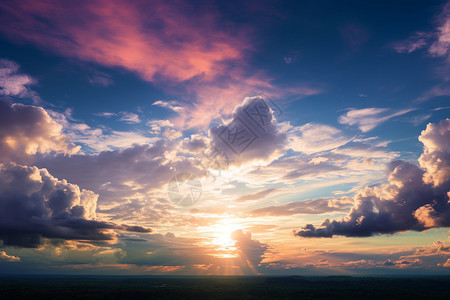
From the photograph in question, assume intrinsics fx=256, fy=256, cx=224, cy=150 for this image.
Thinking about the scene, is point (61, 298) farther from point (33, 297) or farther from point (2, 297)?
point (2, 297)

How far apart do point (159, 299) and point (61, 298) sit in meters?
75.7

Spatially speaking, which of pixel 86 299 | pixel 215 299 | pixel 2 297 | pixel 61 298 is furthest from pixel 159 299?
pixel 2 297

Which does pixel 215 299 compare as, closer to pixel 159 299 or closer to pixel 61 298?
pixel 159 299

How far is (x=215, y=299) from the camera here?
198m

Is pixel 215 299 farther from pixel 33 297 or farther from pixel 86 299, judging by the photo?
pixel 33 297

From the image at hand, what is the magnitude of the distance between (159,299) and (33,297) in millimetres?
98947

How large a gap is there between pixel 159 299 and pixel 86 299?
55.8 metres

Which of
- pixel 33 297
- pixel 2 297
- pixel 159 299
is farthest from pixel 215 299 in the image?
pixel 2 297

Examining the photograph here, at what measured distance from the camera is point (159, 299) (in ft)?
645

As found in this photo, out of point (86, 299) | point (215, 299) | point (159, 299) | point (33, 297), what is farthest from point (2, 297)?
point (215, 299)

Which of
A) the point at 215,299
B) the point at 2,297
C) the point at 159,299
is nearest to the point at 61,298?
the point at 2,297

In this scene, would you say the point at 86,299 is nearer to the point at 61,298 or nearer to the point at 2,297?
the point at 61,298

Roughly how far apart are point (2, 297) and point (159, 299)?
123091mm

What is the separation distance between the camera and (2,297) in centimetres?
19938
